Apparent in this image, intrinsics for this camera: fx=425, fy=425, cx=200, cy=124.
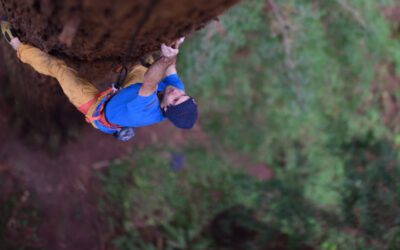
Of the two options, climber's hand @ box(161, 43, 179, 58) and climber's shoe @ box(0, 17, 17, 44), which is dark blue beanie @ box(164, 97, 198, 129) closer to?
climber's hand @ box(161, 43, 179, 58)

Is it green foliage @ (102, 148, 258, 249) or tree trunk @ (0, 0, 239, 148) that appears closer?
A: tree trunk @ (0, 0, 239, 148)

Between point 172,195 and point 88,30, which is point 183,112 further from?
point 172,195

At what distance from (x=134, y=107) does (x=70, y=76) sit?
45 centimetres

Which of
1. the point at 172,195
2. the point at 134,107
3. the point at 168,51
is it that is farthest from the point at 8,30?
the point at 172,195

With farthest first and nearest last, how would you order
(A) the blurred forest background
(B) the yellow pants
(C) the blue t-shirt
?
1. (A) the blurred forest background
2. (B) the yellow pants
3. (C) the blue t-shirt

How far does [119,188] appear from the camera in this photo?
12.9 feet

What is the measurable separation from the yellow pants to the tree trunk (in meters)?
0.05

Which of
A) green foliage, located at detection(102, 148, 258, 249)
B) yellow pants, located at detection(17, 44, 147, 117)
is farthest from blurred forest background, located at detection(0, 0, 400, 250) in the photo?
yellow pants, located at detection(17, 44, 147, 117)

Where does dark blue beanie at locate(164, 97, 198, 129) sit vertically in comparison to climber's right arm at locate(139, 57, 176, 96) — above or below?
below

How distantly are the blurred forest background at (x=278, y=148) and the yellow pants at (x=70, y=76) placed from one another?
1.51 metres

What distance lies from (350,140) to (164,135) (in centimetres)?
209

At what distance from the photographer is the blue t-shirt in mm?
2240

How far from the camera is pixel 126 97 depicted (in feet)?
7.63

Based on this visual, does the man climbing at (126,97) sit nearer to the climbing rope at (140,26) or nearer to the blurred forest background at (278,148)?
the climbing rope at (140,26)
